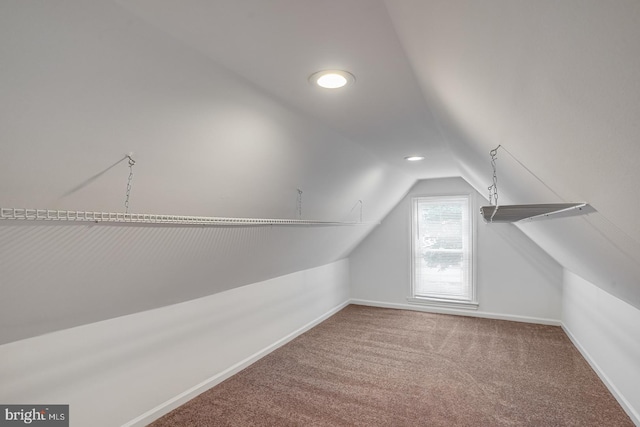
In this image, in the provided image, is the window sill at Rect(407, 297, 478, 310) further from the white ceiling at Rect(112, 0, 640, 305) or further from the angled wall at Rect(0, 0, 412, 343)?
the angled wall at Rect(0, 0, 412, 343)

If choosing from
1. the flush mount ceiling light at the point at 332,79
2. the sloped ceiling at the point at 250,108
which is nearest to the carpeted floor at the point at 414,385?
the sloped ceiling at the point at 250,108

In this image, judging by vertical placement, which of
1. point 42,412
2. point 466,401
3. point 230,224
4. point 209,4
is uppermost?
point 209,4

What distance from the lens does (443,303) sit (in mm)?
5250

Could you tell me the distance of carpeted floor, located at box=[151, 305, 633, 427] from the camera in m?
2.49

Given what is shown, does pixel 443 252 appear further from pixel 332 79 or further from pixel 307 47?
pixel 307 47

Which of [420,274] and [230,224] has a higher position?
[230,224]

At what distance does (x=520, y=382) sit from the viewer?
119 inches

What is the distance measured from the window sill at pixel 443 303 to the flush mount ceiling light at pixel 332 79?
4464 mm

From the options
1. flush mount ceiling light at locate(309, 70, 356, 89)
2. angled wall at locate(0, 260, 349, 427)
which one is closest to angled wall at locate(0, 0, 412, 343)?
angled wall at locate(0, 260, 349, 427)

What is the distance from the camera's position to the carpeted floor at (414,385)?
98.0 inches

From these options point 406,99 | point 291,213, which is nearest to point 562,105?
point 406,99

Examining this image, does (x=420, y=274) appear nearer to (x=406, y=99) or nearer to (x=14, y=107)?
(x=406, y=99)

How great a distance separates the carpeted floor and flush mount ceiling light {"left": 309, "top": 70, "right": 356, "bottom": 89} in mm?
2314

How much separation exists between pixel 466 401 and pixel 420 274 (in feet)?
9.30
